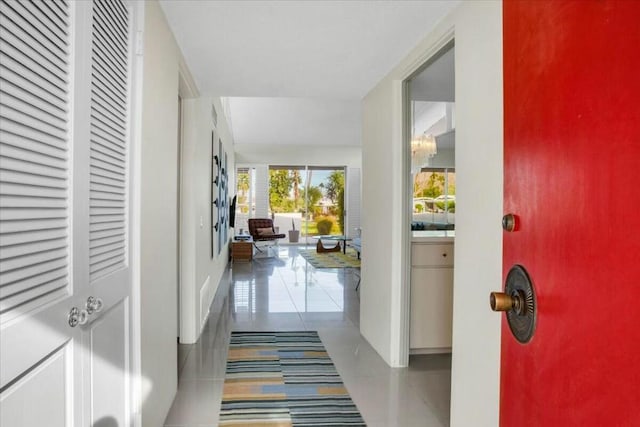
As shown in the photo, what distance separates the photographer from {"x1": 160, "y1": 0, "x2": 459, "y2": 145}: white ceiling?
2.11 metres

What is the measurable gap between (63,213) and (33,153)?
0.68 ft

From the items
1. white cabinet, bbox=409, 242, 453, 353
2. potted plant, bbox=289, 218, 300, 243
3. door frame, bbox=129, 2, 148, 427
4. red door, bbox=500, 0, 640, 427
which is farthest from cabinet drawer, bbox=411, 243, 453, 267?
potted plant, bbox=289, 218, 300, 243

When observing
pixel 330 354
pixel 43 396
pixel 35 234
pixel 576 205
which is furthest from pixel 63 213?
pixel 330 354

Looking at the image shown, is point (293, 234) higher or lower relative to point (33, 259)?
lower

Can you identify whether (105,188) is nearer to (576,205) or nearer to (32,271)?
(32,271)

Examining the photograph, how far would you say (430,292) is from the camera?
3.19m

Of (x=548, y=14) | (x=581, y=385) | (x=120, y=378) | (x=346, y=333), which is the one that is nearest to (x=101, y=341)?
(x=120, y=378)

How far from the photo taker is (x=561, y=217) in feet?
2.22

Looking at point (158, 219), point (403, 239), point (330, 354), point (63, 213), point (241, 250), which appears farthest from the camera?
point (241, 250)

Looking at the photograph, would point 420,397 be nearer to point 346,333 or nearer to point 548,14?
point 346,333

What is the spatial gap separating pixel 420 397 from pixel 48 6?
105 inches

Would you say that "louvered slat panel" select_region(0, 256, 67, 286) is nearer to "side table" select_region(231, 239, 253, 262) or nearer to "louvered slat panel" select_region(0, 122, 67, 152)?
"louvered slat panel" select_region(0, 122, 67, 152)

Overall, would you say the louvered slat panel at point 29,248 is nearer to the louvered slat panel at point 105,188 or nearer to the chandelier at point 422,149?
the louvered slat panel at point 105,188

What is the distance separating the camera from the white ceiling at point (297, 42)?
2113 millimetres
